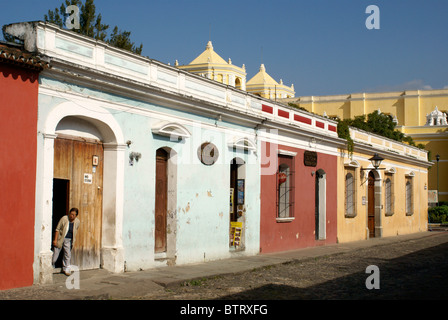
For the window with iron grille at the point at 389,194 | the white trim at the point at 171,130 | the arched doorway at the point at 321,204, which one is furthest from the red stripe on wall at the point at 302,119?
the window with iron grille at the point at 389,194

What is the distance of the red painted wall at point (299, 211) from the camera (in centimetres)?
1753

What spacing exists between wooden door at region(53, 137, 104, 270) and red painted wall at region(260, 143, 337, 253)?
6549 millimetres

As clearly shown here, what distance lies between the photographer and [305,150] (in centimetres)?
1978

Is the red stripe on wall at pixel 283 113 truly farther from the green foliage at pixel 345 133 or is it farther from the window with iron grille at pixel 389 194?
the window with iron grille at pixel 389 194

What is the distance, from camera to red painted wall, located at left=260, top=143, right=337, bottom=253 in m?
17.5

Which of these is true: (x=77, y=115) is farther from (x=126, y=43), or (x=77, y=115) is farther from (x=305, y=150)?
(x=126, y=43)

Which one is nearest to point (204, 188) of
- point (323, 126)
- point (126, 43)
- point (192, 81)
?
point (192, 81)

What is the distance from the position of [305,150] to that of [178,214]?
7.38 m

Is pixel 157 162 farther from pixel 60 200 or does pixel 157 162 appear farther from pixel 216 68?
pixel 216 68

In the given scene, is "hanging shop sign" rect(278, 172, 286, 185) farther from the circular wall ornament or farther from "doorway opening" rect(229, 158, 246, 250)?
the circular wall ornament

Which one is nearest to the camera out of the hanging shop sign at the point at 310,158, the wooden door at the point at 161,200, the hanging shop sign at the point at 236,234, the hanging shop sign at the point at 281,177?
the wooden door at the point at 161,200

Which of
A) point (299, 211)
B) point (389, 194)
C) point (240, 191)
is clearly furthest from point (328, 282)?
point (389, 194)

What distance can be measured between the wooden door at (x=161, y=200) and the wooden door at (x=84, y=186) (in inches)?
69.3

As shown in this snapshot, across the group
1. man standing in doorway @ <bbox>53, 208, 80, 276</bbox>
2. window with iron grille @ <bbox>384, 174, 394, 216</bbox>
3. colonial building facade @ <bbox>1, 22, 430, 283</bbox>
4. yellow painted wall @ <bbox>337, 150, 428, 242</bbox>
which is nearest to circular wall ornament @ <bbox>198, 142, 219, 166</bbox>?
colonial building facade @ <bbox>1, 22, 430, 283</bbox>
